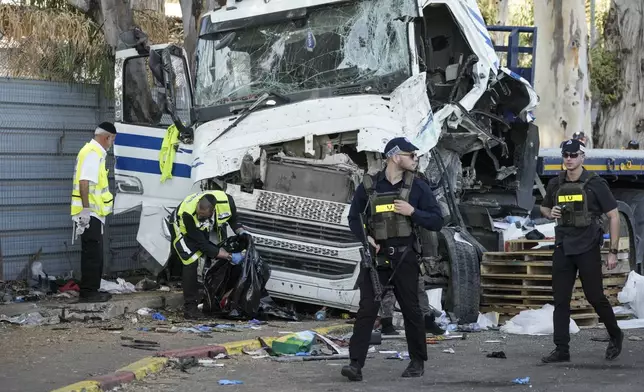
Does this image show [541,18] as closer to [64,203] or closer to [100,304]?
[64,203]

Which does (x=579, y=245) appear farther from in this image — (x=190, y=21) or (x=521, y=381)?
(x=190, y=21)

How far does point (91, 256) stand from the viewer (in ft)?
38.1

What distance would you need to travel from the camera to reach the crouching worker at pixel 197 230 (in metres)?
11.3

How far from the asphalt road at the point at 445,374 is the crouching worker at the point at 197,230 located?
2.12m

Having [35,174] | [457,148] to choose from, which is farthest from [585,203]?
[35,174]

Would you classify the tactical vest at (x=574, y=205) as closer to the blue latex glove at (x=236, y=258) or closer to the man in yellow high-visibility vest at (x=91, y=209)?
the blue latex glove at (x=236, y=258)

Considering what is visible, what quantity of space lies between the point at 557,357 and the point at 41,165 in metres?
6.81

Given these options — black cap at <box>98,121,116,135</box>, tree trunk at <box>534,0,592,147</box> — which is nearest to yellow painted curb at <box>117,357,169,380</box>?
black cap at <box>98,121,116,135</box>

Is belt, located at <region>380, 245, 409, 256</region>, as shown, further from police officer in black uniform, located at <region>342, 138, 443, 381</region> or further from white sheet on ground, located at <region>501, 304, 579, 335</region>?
white sheet on ground, located at <region>501, 304, 579, 335</region>

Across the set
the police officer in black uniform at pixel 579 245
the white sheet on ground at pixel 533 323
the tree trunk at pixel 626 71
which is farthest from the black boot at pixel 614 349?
the tree trunk at pixel 626 71

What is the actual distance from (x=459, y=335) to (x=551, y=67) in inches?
605

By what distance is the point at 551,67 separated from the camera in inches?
1000

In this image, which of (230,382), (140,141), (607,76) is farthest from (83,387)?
(607,76)

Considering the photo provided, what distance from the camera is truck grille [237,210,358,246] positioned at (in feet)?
36.8
